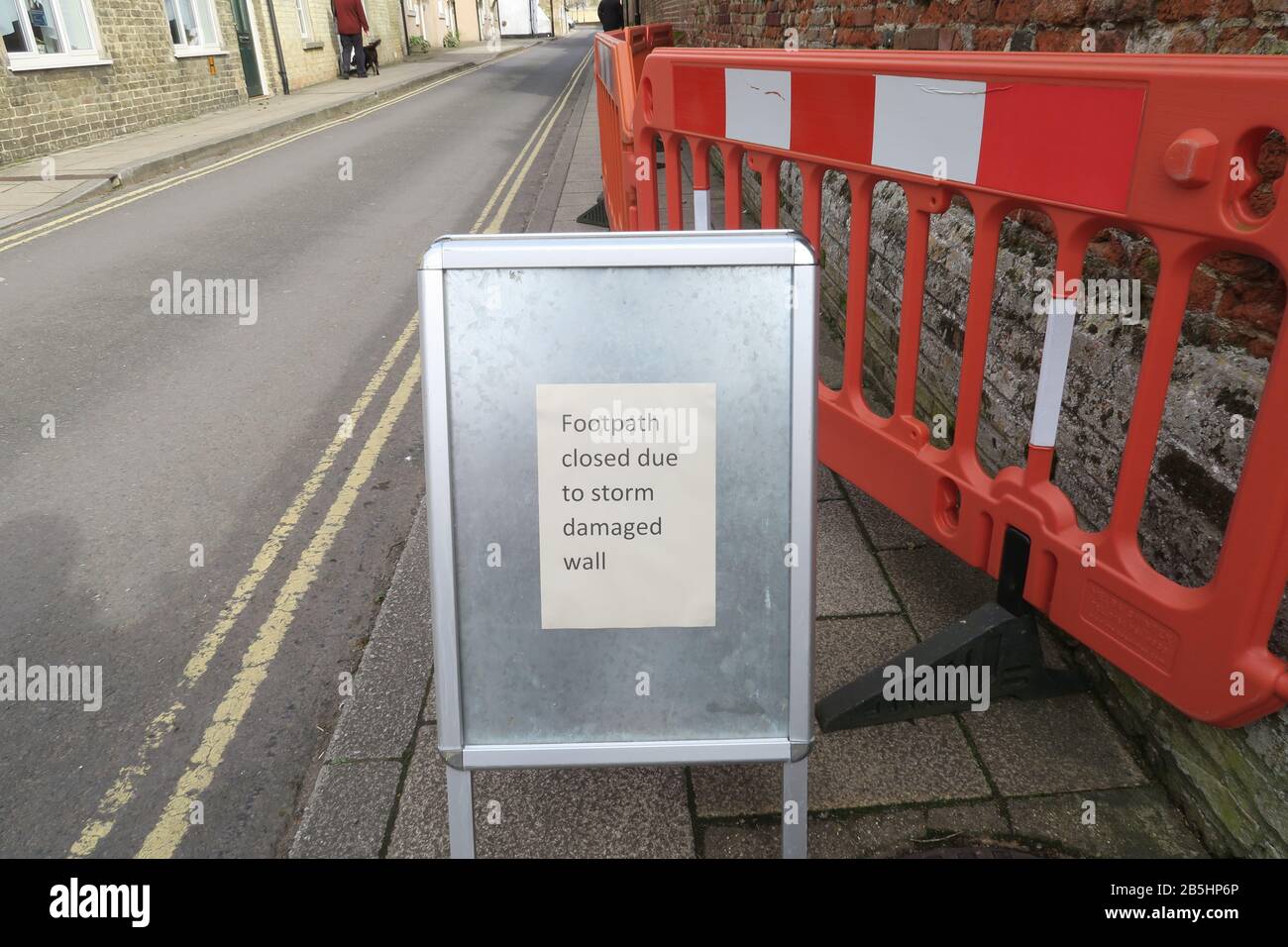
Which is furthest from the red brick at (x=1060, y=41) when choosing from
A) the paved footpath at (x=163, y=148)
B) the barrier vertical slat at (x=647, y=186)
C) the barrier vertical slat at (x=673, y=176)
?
the paved footpath at (x=163, y=148)

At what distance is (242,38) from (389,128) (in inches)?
276

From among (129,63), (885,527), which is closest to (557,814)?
(885,527)

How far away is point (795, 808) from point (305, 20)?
25.9 metres

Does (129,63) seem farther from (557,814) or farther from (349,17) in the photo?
(557,814)

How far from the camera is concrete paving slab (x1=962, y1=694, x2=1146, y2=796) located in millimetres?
2146

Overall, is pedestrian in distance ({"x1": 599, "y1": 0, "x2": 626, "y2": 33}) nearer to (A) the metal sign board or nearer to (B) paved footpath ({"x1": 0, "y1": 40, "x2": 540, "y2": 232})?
(B) paved footpath ({"x1": 0, "y1": 40, "x2": 540, "y2": 232})

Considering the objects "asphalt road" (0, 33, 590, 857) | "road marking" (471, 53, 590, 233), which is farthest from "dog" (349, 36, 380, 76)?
"asphalt road" (0, 33, 590, 857)

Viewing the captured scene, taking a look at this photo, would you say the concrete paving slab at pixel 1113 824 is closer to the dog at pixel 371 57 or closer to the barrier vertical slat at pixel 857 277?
the barrier vertical slat at pixel 857 277

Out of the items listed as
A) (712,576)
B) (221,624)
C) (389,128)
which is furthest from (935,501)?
(389,128)

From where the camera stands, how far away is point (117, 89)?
46.9ft

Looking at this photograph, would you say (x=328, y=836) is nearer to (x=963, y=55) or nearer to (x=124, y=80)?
(x=963, y=55)

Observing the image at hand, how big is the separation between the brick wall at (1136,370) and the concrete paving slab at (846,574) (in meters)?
0.48

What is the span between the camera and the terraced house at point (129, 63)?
12.2 metres

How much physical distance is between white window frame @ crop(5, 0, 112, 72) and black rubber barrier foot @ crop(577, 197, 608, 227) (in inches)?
358
